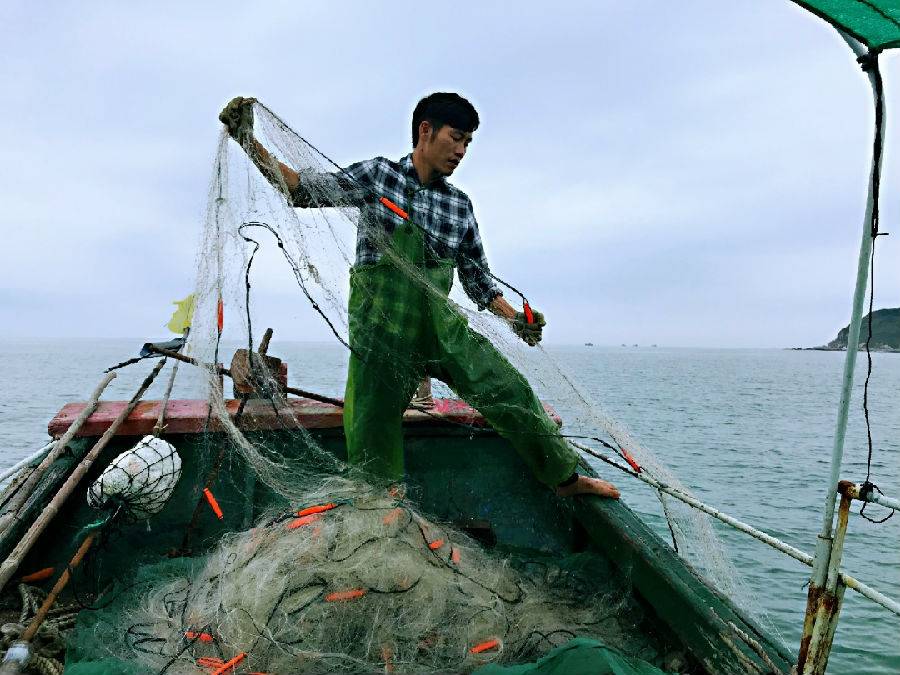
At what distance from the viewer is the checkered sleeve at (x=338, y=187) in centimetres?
308

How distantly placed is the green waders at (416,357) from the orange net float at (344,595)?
1062mm

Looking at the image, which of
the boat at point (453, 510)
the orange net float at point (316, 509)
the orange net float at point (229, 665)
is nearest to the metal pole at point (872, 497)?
the boat at point (453, 510)

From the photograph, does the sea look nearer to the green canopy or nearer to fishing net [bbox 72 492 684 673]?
fishing net [bbox 72 492 684 673]

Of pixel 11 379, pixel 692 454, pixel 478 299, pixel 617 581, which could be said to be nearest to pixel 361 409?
pixel 478 299

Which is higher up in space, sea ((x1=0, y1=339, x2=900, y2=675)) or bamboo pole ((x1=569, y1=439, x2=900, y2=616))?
bamboo pole ((x1=569, y1=439, x2=900, y2=616))

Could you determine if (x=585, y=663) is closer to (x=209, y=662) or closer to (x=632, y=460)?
(x=209, y=662)

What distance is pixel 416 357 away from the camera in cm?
336

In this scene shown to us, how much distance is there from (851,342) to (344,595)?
6.38 feet

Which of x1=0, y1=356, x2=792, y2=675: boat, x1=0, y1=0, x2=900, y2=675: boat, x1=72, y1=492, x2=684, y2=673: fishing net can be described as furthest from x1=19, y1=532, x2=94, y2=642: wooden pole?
x1=0, y1=356, x2=792, y2=675: boat

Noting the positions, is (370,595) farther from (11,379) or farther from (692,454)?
(11,379)

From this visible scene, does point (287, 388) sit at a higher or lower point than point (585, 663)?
higher

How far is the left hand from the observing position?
3.56m

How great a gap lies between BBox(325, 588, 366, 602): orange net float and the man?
1086 mm

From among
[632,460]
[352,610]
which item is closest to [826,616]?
[632,460]
